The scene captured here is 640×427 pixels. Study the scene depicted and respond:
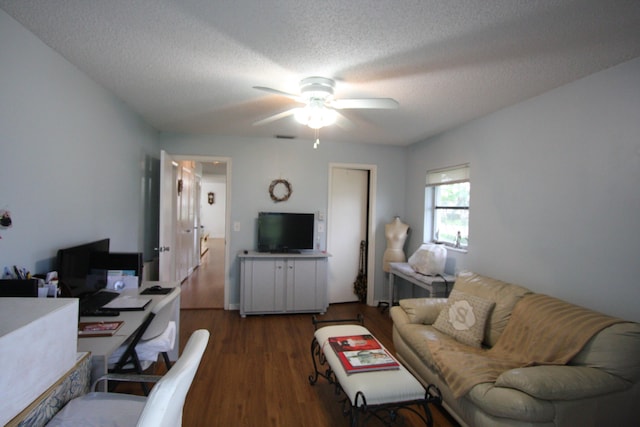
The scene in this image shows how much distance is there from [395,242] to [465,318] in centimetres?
198

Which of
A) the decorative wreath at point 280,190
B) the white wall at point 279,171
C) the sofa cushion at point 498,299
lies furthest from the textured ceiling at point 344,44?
the decorative wreath at point 280,190

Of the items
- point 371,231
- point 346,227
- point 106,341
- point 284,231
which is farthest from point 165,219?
point 371,231

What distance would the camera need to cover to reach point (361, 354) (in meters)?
2.13

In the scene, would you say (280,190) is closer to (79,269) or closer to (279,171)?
(279,171)

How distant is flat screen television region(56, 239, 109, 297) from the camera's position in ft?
6.37

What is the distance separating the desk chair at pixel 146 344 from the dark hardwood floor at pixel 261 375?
0.47m

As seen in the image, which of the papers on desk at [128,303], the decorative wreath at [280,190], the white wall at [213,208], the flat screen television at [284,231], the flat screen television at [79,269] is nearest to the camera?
the flat screen television at [79,269]

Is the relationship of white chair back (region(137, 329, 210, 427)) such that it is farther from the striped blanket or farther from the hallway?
the hallway

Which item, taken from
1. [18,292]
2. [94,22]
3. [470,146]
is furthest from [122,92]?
[470,146]

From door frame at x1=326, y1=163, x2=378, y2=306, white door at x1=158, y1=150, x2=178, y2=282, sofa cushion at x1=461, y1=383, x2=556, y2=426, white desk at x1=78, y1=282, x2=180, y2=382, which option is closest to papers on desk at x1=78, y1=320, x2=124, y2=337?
white desk at x1=78, y1=282, x2=180, y2=382

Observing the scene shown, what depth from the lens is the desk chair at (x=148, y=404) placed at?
0.93 metres

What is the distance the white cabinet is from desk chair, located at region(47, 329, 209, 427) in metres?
2.52

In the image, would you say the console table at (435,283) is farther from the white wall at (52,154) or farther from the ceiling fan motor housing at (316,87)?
the white wall at (52,154)

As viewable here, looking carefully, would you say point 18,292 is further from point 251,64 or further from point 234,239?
point 234,239
